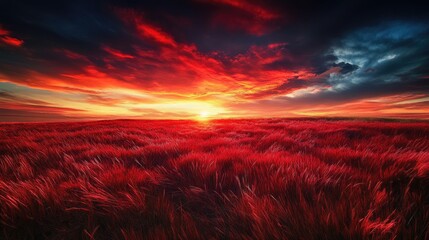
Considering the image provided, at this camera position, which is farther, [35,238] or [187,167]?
[187,167]

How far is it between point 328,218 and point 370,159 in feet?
5.94

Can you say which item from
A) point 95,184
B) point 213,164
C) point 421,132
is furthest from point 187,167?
point 421,132

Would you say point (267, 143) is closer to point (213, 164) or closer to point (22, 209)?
point (213, 164)

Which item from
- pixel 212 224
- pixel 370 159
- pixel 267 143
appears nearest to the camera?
pixel 212 224

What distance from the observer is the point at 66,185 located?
5.20ft

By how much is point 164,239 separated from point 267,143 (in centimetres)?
312

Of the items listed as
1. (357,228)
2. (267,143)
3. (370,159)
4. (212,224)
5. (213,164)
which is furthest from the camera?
(267,143)

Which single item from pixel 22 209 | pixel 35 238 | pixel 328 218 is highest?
pixel 328 218

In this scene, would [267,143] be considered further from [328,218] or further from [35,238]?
[35,238]

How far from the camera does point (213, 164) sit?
2078mm

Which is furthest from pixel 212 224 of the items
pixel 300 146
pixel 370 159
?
pixel 300 146

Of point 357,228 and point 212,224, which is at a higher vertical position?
point 357,228

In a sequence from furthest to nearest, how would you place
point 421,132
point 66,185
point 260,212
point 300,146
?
point 421,132 < point 300,146 < point 66,185 < point 260,212

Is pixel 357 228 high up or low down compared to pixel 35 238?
up
